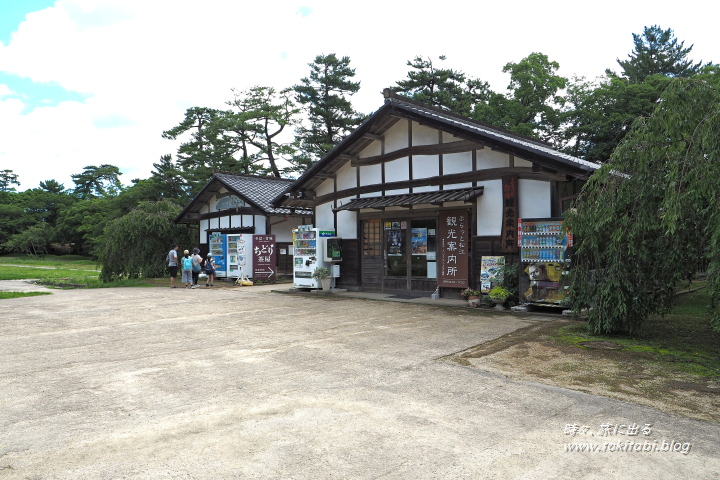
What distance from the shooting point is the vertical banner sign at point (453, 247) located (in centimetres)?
1239

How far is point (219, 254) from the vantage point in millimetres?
20719

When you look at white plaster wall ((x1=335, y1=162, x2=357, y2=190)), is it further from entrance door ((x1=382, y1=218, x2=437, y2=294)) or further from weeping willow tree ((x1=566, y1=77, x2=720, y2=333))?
weeping willow tree ((x1=566, y1=77, x2=720, y2=333))

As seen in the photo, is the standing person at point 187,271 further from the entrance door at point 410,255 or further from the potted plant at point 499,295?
the potted plant at point 499,295

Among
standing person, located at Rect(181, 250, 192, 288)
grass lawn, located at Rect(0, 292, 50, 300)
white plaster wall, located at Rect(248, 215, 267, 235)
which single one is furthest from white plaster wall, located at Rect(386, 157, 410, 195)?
grass lawn, located at Rect(0, 292, 50, 300)

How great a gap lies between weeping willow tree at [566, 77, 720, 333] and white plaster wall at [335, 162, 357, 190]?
817cm


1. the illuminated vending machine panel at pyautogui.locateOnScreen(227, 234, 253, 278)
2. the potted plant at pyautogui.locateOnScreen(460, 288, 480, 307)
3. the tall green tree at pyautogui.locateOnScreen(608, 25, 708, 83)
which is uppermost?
the tall green tree at pyautogui.locateOnScreen(608, 25, 708, 83)

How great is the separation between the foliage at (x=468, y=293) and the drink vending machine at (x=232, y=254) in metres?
9.92

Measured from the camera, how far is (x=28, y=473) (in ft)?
10.7

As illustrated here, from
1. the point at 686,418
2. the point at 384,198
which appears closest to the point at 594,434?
the point at 686,418

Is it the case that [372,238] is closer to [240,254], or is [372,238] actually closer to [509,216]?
[509,216]

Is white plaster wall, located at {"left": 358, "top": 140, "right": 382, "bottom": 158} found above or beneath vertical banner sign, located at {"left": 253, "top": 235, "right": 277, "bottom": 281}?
above

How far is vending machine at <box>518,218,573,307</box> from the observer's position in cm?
990

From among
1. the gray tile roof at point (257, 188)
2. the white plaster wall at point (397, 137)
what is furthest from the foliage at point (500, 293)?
the gray tile roof at point (257, 188)

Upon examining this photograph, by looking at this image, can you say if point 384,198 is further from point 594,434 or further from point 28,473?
point 28,473
